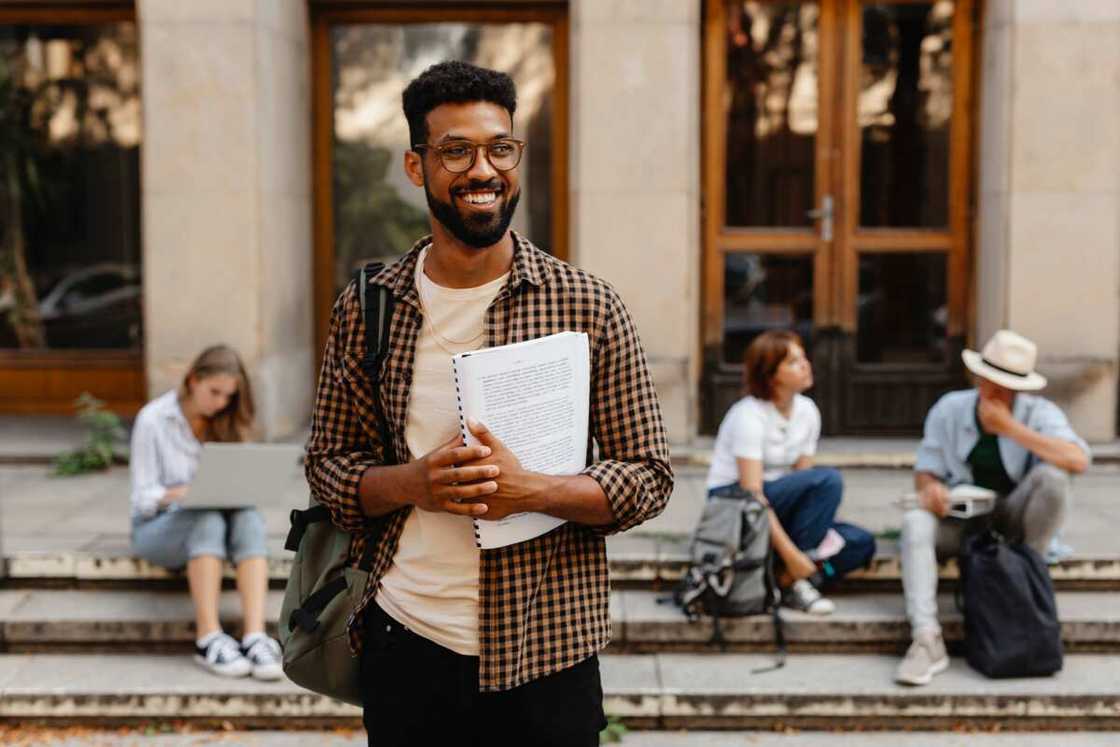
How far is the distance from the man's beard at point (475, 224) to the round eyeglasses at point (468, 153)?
39 millimetres

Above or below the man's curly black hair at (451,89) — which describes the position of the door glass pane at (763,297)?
below

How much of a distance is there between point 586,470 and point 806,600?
3508mm

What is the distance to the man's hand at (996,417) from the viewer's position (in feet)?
18.8

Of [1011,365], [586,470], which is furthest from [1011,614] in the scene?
[586,470]

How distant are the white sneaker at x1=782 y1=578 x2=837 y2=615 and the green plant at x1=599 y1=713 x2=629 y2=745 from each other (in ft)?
3.27

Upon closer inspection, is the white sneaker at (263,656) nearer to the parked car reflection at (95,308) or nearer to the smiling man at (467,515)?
the smiling man at (467,515)

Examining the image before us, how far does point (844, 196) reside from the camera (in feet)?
29.7

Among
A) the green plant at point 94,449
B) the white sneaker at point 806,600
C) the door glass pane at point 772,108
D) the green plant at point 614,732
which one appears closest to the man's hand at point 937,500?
the white sneaker at point 806,600

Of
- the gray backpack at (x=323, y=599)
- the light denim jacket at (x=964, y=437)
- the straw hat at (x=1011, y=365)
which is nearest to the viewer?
the gray backpack at (x=323, y=599)

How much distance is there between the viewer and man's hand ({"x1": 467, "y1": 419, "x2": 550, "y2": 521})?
2.47 m

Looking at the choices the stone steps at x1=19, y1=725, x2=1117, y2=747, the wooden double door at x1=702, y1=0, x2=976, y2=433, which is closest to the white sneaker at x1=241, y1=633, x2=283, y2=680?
the stone steps at x1=19, y1=725, x2=1117, y2=747

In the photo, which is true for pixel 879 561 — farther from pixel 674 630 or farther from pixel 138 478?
pixel 138 478

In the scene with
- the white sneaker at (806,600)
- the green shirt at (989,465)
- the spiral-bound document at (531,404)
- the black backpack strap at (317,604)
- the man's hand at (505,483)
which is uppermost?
the spiral-bound document at (531,404)

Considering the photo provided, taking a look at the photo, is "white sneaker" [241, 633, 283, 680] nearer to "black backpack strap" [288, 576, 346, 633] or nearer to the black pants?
"black backpack strap" [288, 576, 346, 633]
